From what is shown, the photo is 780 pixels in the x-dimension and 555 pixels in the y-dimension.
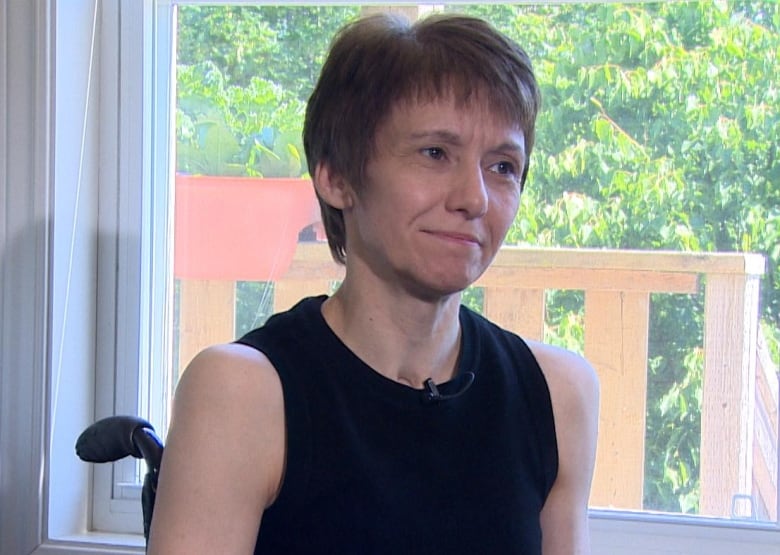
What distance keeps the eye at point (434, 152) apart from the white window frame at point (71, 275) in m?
0.71

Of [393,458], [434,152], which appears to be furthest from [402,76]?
[393,458]

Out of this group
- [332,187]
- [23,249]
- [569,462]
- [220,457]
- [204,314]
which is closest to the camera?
[220,457]

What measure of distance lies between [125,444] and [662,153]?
0.87m

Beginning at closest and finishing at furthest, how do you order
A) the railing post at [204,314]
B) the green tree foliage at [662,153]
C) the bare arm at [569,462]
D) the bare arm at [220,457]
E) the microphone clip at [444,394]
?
the bare arm at [220,457] < the microphone clip at [444,394] < the bare arm at [569,462] < the green tree foliage at [662,153] < the railing post at [204,314]

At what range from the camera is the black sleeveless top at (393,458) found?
108 centimetres

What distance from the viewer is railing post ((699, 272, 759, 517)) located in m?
1.52

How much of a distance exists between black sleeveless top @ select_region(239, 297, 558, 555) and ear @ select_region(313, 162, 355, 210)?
126mm

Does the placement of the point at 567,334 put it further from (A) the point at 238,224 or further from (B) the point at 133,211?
(B) the point at 133,211

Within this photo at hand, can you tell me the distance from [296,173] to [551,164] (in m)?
0.40

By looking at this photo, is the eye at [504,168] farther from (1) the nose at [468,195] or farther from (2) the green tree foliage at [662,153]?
(2) the green tree foliage at [662,153]

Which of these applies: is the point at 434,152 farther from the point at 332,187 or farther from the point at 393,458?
the point at 393,458

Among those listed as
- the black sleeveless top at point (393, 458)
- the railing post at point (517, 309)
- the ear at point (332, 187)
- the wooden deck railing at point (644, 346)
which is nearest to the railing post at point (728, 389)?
the wooden deck railing at point (644, 346)

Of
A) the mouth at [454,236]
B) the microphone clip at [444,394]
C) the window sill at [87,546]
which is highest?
the mouth at [454,236]

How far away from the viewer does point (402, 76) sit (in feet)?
3.51
